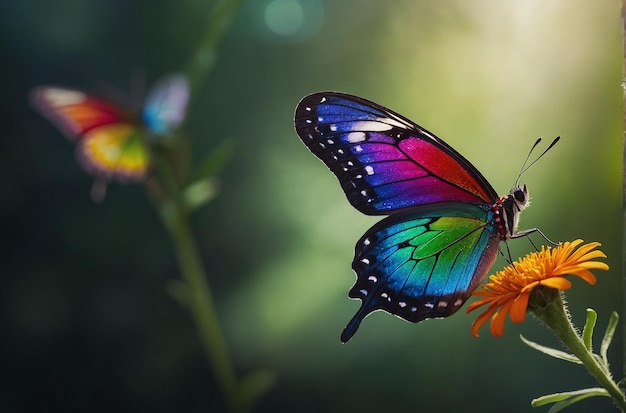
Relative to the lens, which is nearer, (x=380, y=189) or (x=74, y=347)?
(x=380, y=189)

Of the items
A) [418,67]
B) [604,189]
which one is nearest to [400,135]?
[418,67]

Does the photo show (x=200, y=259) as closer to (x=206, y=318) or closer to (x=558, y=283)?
(x=206, y=318)

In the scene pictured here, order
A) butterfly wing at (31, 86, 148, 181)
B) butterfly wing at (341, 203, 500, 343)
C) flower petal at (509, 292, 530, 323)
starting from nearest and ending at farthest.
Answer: flower petal at (509, 292, 530, 323)
butterfly wing at (341, 203, 500, 343)
butterfly wing at (31, 86, 148, 181)

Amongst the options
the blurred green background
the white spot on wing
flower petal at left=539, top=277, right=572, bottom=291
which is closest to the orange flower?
flower petal at left=539, top=277, right=572, bottom=291

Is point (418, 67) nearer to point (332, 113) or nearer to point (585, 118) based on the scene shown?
point (585, 118)

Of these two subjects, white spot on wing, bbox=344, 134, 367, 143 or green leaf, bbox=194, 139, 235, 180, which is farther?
green leaf, bbox=194, 139, 235, 180

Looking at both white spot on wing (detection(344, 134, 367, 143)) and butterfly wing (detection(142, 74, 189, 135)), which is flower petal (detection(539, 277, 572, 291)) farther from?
butterfly wing (detection(142, 74, 189, 135))

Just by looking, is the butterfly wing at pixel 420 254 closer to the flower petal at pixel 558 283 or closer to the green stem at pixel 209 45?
the flower petal at pixel 558 283

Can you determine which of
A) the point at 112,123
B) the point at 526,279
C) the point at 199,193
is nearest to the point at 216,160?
the point at 199,193
